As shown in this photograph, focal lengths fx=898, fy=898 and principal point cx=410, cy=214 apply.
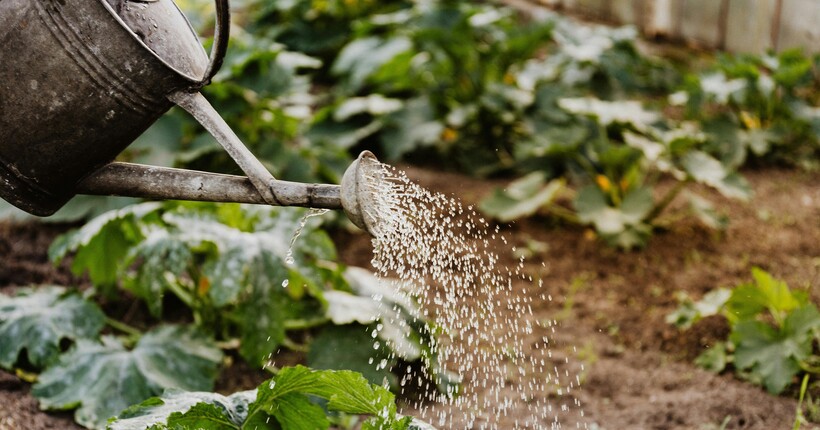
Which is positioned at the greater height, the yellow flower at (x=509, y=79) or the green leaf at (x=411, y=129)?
the green leaf at (x=411, y=129)

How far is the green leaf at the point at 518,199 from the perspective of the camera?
3333 mm

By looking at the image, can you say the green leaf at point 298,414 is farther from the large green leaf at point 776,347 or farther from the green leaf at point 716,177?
the green leaf at point 716,177

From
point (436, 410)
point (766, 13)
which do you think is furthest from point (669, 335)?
point (766, 13)

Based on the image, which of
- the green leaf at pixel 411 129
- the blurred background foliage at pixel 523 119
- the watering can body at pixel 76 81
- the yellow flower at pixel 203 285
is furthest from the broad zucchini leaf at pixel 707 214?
the watering can body at pixel 76 81

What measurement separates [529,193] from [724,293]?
101cm

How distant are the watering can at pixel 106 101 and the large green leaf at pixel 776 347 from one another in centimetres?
131

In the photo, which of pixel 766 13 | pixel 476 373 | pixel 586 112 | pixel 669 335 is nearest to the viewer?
pixel 476 373

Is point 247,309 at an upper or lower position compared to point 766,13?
upper

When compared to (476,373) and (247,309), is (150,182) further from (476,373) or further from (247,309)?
(476,373)

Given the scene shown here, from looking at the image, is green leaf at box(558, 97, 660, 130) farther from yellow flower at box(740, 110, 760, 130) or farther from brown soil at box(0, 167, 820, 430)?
yellow flower at box(740, 110, 760, 130)

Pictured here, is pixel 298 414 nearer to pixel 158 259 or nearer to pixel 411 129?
pixel 158 259

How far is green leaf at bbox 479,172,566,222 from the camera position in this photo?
333 cm

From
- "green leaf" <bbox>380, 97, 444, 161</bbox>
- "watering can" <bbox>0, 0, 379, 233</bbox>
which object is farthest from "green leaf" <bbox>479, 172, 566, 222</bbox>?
"watering can" <bbox>0, 0, 379, 233</bbox>

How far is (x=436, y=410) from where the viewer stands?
90.0 inches
